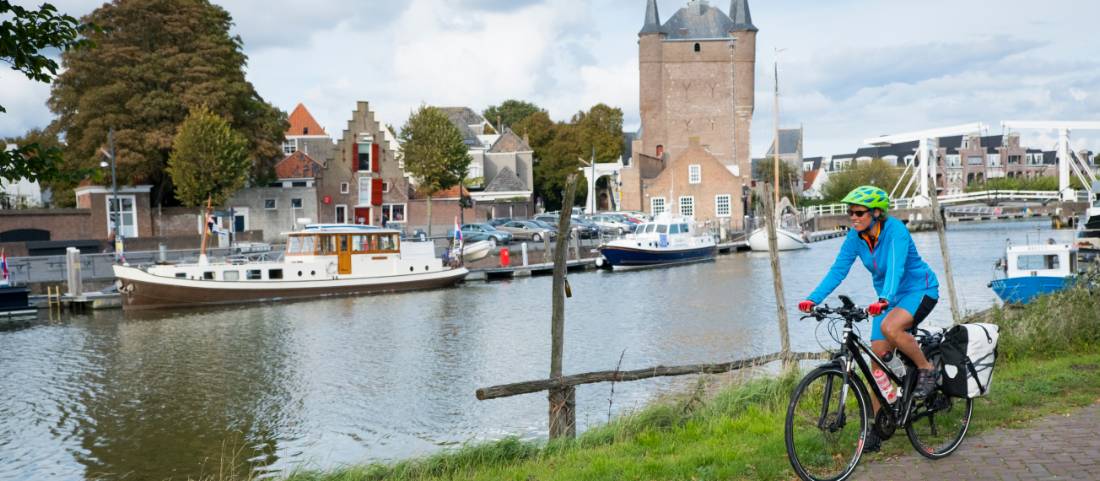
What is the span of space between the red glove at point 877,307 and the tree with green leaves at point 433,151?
53.0 meters

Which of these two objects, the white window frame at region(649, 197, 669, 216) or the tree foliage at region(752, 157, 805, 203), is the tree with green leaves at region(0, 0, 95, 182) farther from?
the tree foliage at region(752, 157, 805, 203)

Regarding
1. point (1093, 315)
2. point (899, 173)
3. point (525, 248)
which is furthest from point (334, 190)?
point (899, 173)

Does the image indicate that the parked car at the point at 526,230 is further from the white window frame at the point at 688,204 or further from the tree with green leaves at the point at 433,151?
the white window frame at the point at 688,204

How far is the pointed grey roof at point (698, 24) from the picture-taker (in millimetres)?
83562

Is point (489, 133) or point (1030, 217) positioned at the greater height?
point (489, 133)

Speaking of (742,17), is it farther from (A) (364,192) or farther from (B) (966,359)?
(B) (966,359)

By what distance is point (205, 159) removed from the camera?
4669 centimetres

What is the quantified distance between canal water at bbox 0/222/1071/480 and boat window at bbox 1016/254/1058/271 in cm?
163

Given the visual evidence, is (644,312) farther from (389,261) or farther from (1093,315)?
(1093,315)

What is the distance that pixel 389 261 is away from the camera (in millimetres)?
37688

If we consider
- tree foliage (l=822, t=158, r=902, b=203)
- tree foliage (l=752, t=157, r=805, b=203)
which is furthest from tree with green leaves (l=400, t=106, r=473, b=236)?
tree foliage (l=822, t=158, r=902, b=203)

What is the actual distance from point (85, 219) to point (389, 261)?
737 inches

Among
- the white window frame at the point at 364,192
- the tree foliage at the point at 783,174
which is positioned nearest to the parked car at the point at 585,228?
the white window frame at the point at 364,192

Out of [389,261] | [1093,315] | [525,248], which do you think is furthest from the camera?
[525,248]
